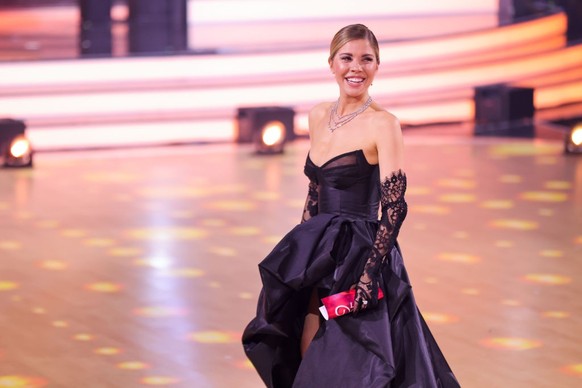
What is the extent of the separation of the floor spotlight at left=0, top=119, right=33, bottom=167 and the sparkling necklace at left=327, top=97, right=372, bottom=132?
5.35m

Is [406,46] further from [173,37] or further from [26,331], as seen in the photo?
[26,331]

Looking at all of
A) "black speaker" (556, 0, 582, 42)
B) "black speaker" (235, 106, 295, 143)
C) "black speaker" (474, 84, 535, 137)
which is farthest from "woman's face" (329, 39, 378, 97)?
"black speaker" (556, 0, 582, 42)

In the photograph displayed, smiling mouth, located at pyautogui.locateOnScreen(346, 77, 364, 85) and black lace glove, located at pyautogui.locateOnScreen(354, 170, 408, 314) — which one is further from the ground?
smiling mouth, located at pyautogui.locateOnScreen(346, 77, 364, 85)

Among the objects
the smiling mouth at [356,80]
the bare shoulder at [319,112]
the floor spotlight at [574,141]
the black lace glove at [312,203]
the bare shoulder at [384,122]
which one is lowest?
the floor spotlight at [574,141]

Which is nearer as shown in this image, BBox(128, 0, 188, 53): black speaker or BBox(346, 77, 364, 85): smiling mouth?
BBox(346, 77, 364, 85): smiling mouth

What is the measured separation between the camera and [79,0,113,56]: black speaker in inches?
389

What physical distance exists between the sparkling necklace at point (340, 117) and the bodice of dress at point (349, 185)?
0.10 m

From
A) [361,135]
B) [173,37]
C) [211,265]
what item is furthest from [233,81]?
[361,135]

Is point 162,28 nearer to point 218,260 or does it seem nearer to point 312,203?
point 218,260

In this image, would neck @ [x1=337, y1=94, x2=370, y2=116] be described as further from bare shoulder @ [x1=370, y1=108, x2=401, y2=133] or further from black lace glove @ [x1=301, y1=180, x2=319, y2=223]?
black lace glove @ [x1=301, y1=180, x2=319, y2=223]

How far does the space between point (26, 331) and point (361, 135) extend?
2089mm

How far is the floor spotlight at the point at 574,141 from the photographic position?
29.1 ft

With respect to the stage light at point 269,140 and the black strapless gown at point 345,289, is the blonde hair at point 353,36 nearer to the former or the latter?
the black strapless gown at point 345,289

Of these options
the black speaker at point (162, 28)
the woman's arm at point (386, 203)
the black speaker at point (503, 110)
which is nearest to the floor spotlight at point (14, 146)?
the black speaker at point (162, 28)
